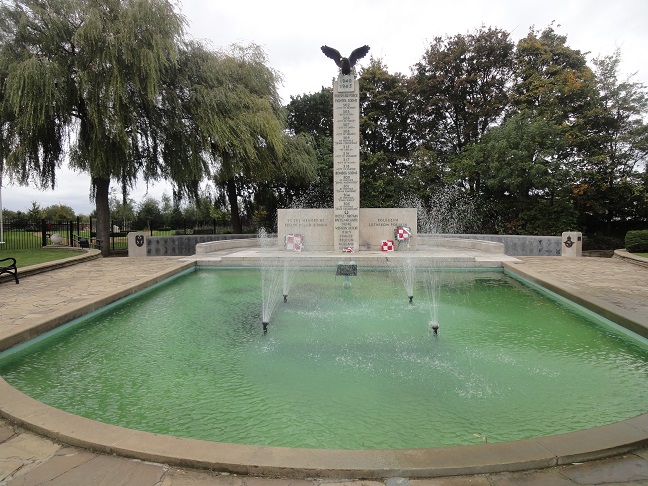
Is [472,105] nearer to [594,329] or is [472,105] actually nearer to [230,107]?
[230,107]

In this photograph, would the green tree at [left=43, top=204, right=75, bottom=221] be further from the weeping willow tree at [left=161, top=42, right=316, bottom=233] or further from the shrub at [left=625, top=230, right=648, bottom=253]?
the shrub at [left=625, top=230, right=648, bottom=253]

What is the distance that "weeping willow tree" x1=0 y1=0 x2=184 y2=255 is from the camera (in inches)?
520

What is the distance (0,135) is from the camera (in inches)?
557

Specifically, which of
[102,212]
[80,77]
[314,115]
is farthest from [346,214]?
[314,115]

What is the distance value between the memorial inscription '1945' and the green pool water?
720 cm

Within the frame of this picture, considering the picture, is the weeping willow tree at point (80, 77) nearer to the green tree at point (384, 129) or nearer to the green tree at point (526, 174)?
the green tree at point (384, 129)

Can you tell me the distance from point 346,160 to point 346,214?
1.77 metres

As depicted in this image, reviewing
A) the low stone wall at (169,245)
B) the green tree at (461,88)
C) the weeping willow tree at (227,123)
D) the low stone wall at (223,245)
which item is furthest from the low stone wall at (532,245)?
the low stone wall at (169,245)

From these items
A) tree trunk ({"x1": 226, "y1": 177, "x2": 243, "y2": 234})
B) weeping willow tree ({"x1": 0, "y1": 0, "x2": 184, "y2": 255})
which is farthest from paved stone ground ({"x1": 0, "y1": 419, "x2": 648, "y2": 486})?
tree trunk ({"x1": 226, "y1": 177, "x2": 243, "y2": 234})

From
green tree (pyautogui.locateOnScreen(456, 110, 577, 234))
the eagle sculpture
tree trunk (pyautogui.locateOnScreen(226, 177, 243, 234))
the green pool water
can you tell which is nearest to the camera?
the green pool water

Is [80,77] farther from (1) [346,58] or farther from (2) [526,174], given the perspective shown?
(2) [526,174]

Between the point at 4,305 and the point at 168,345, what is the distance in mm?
3419

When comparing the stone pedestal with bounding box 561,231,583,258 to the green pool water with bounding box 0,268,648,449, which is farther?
the stone pedestal with bounding box 561,231,583,258

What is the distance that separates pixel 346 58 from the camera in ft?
45.1
